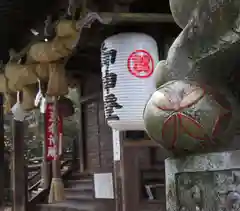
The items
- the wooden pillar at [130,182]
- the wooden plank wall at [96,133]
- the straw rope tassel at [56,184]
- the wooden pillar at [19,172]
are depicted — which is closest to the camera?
the wooden pillar at [130,182]

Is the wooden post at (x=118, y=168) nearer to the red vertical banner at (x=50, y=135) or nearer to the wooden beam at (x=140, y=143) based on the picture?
the wooden beam at (x=140, y=143)

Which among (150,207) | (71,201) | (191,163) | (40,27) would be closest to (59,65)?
(40,27)

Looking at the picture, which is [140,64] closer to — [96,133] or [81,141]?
[96,133]

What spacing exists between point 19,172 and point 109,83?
13.5 feet

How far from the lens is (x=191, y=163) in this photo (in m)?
2.02

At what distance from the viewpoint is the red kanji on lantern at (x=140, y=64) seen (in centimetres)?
475

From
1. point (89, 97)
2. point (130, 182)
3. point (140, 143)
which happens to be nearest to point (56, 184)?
point (130, 182)

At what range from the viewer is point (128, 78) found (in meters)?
4.74

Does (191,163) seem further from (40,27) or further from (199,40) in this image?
(40,27)

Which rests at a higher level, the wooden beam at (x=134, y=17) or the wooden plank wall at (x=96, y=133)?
the wooden beam at (x=134, y=17)

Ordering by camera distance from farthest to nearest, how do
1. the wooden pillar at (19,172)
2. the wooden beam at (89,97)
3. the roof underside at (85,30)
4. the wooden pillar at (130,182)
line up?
the wooden pillar at (19,172) < the wooden beam at (89,97) < the wooden pillar at (130,182) < the roof underside at (85,30)

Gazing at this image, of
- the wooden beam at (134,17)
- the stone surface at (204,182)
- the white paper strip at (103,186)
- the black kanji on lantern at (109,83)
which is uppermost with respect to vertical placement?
the wooden beam at (134,17)

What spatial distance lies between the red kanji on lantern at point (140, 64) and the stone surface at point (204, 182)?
2.63 meters

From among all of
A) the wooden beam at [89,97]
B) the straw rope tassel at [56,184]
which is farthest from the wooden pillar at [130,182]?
the wooden beam at [89,97]
